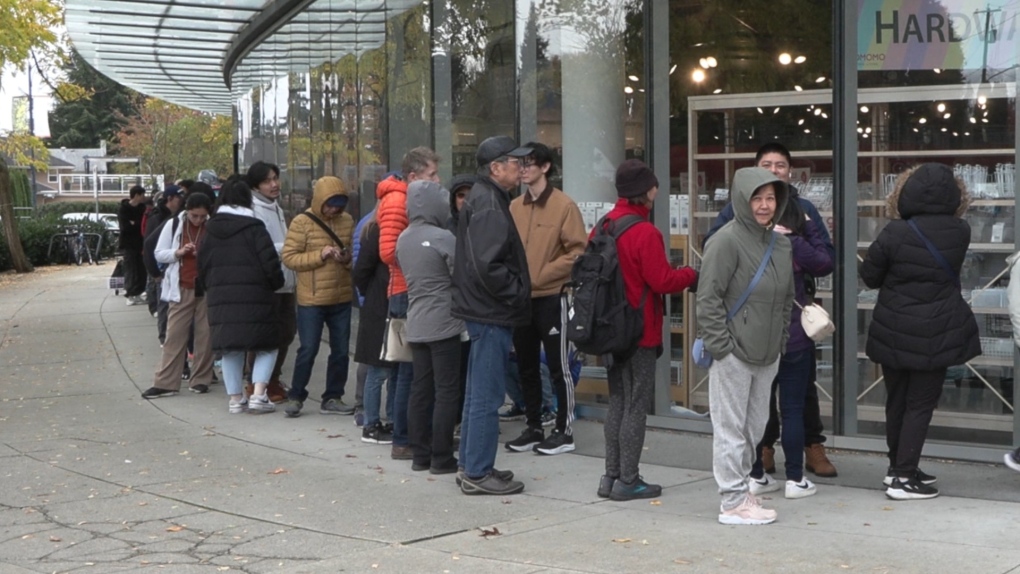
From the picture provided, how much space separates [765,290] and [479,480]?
1.95 meters

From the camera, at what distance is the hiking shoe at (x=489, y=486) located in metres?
7.02

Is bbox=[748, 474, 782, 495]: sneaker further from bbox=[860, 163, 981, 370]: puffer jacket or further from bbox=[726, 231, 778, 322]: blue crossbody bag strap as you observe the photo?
bbox=[726, 231, 778, 322]: blue crossbody bag strap

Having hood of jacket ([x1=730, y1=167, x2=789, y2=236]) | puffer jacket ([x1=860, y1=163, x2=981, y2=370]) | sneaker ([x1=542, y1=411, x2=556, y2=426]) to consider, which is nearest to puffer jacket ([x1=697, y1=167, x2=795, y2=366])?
hood of jacket ([x1=730, y1=167, x2=789, y2=236])

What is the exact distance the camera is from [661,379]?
8906mm

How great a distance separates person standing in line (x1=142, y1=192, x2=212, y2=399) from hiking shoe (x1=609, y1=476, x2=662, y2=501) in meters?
5.08

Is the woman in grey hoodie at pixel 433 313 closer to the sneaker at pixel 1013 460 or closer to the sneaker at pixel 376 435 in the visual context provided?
the sneaker at pixel 376 435

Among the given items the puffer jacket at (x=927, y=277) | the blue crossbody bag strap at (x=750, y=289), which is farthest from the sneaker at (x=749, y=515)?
the puffer jacket at (x=927, y=277)

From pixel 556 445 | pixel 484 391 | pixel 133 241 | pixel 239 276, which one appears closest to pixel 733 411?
pixel 484 391

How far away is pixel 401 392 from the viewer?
8.01 meters

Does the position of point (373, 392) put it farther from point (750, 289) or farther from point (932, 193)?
point (932, 193)

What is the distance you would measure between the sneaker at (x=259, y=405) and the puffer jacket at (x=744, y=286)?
15.9 ft

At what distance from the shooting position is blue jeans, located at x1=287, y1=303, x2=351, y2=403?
9836mm

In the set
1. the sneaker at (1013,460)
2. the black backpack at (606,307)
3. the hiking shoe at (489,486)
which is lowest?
the hiking shoe at (489,486)

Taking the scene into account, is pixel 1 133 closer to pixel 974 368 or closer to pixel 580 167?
pixel 580 167
